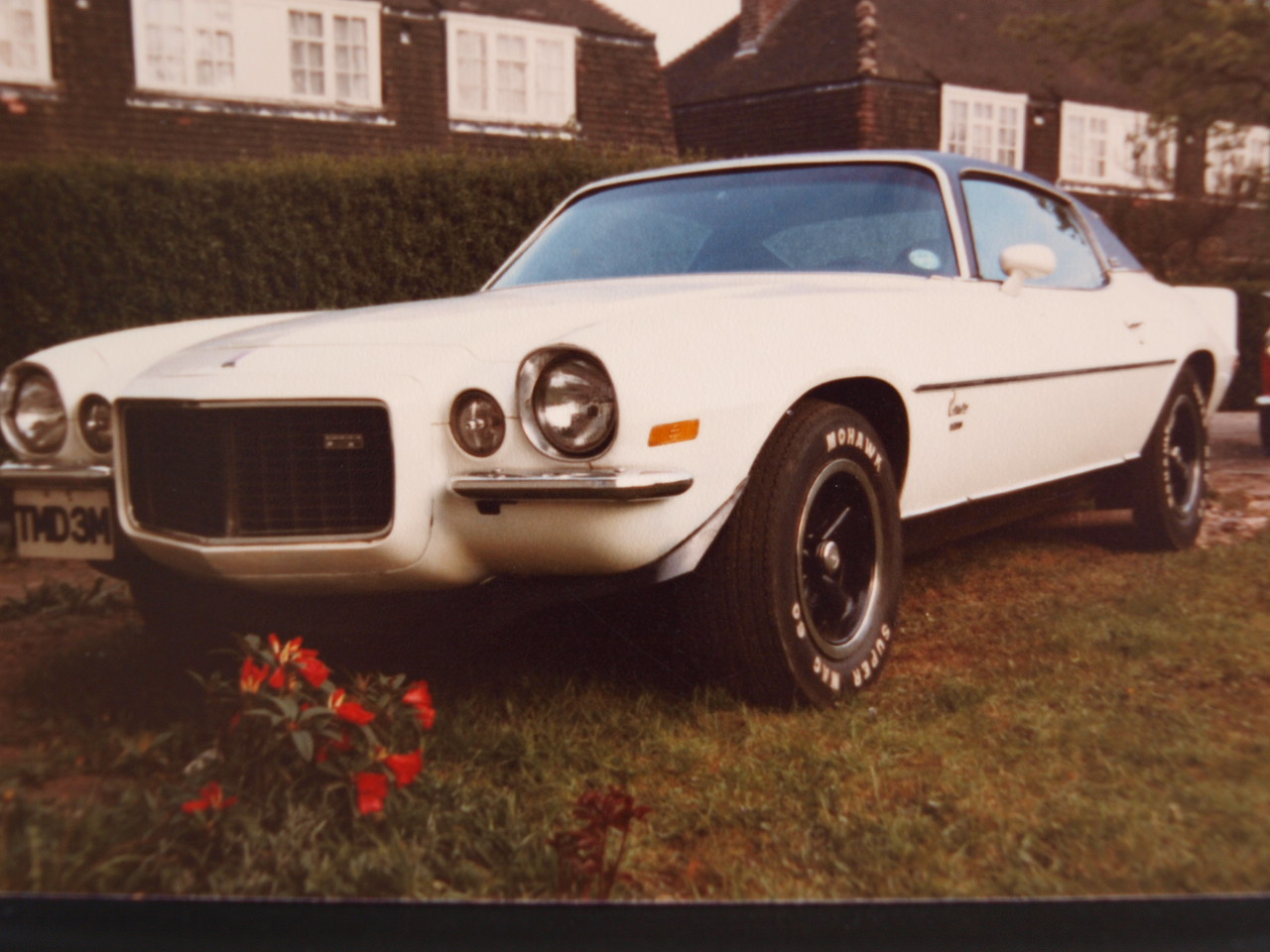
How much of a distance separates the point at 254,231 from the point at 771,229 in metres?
3.22

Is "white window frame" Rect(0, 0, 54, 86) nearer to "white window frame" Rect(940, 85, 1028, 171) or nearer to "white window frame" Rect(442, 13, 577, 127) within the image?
"white window frame" Rect(442, 13, 577, 127)

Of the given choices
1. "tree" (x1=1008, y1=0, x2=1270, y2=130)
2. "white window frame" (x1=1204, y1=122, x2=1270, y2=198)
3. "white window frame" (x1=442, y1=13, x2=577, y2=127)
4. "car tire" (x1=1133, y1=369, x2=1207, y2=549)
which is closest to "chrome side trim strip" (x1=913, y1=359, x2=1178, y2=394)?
"car tire" (x1=1133, y1=369, x2=1207, y2=549)

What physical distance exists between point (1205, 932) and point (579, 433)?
118 centimetres

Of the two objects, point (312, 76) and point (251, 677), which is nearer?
point (251, 677)

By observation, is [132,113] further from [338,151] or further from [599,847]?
[599,847]

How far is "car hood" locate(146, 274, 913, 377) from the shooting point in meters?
2.26

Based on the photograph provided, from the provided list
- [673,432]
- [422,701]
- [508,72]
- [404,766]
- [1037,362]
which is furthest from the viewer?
[508,72]

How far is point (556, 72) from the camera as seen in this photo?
1041 centimetres

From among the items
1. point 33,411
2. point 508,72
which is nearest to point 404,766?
point 33,411

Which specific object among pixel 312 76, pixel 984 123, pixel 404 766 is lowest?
pixel 404 766

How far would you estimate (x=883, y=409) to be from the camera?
284cm

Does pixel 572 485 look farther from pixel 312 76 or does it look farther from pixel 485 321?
pixel 312 76

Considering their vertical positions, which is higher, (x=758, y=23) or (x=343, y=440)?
(x=758, y=23)

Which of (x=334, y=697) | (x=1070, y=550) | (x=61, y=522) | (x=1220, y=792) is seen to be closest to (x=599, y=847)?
(x=334, y=697)
